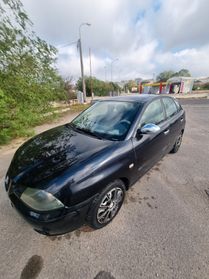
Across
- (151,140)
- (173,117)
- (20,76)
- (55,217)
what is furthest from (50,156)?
(20,76)

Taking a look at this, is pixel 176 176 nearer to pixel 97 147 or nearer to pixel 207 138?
pixel 97 147

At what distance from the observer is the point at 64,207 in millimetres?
1567

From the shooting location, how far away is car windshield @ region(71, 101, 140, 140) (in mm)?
2323

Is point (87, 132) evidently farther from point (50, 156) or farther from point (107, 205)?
point (107, 205)

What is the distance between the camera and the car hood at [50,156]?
5.60 ft

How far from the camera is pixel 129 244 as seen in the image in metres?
1.86

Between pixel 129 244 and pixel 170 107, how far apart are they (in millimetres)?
2847

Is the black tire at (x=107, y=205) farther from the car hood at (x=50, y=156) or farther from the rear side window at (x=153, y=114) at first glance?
the rear side window at (x=153, y=114)

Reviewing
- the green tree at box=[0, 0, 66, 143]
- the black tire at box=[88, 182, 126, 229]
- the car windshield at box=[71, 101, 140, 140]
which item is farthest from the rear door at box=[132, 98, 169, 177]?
the green tree at box=[0, 0, 66, 143]

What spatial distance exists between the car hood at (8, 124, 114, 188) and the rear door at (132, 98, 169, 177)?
54cm

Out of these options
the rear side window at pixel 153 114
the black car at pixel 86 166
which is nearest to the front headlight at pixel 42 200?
the black car at pixel 86 166

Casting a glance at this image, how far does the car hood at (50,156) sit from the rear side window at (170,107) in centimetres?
190

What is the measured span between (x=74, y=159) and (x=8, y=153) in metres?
3.52

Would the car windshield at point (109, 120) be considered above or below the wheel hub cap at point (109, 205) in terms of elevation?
above
